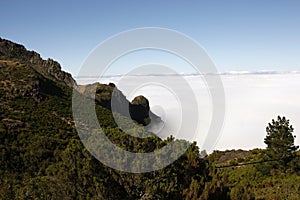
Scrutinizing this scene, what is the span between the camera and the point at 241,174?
25.7 meters

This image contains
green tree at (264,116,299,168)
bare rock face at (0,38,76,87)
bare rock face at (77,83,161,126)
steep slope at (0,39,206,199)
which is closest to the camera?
steep slope at (0,39,206,199)

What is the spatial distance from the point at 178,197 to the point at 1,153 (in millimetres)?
20125

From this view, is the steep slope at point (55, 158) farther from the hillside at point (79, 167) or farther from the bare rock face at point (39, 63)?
the bare rock face at point (39, 63)

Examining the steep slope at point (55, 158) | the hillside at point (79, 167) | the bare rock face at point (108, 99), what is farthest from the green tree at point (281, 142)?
the bare rock face at point (108, 99)

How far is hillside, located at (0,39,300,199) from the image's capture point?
34.1 ft

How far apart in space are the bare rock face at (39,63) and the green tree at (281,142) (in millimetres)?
52567

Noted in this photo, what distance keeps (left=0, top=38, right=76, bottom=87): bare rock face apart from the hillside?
14242mm

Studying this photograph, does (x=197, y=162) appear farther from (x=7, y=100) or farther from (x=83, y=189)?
(x=7, y=100)

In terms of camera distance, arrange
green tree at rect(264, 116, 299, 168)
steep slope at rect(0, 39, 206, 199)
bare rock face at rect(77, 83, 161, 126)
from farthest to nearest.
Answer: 1. bare rock face at rect(77, 83, 161, 126)
2. green tree at rect(264, 116, 299, 168)
3. steep slope at rect(0, 39, 206, 199)

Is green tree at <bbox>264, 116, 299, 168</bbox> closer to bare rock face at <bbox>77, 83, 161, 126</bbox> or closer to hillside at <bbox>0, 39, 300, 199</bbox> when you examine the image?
hillside at <bbox>0, 39, 300, 199</bbox>

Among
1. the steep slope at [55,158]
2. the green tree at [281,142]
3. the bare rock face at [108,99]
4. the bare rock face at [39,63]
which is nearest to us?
the steep slope at [55,158]

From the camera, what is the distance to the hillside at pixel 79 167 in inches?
409

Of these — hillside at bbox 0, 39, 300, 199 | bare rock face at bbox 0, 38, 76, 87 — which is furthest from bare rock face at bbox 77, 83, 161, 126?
hillside at bbox 0, 39, 300, 199

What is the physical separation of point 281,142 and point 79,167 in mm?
16944
